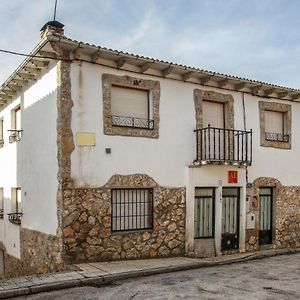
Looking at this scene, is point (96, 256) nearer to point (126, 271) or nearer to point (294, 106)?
point (126, 271)

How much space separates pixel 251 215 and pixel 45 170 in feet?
21.2

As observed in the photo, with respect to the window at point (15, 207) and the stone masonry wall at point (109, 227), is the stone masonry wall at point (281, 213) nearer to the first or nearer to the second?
the stone masonry wall at point (109, 227)

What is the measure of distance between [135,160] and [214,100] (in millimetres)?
3337

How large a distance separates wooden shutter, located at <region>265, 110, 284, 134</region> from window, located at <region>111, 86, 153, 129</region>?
466 centimetres

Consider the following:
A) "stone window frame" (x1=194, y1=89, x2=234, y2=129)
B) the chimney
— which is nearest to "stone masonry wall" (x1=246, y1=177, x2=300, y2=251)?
"stone window frame" (x1=194, y1=89, x2=234, y2=129)

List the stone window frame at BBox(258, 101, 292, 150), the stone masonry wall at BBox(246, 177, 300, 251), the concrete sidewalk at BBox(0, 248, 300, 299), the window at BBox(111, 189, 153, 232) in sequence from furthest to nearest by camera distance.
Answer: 1. the stone window frame at BBox(258, 101, 292, 150)
2. the stone masonry wall at BBox(246, 177, 300, 251)
3. the window at BBox(111, 189, 153, 232)
4. the concrete sidewalk at BBox(0, 248, 300, 299)

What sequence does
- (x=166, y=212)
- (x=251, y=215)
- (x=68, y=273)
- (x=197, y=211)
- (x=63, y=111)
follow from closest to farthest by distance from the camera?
(x=68, y=273) < (x=63, y=111) < (x=166, y=212) < (x=197, y=211) < (x=251, y=215)

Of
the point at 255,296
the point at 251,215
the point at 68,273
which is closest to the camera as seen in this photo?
the point at 255,296

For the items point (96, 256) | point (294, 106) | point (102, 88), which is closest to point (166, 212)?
point (96, 256)

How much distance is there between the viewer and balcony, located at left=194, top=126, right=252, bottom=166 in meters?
11.0

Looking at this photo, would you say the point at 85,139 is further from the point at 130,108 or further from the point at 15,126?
the point at 15,126

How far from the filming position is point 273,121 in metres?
13.2

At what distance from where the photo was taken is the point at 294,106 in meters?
13.6

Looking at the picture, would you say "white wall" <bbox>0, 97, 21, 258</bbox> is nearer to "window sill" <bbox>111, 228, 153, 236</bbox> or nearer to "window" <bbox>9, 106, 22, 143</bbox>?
"window" <bbox>9, 106, 22, 143</bbox>
